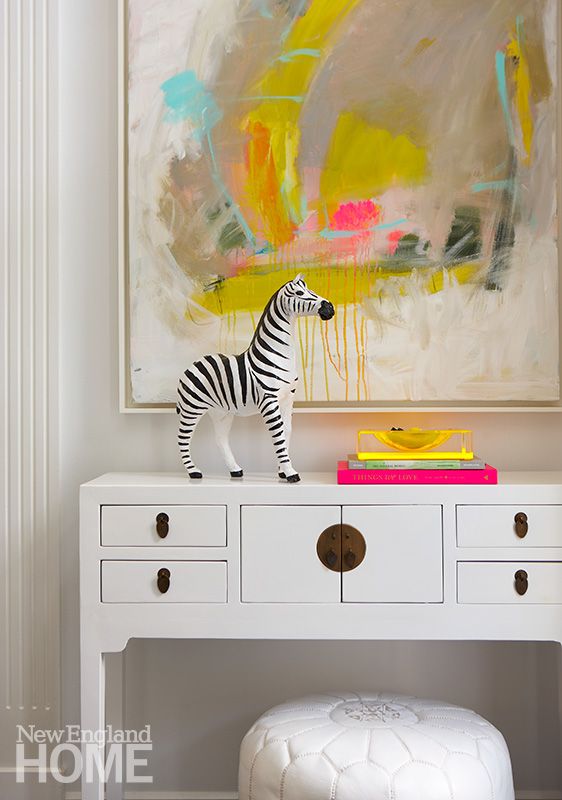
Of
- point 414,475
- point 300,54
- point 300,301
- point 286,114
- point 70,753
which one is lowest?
point 70,753

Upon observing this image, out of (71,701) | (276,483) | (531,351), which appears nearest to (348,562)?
(276,483)

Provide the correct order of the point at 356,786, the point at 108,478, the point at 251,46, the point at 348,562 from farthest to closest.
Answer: the point at 251,46 → the point at 108,478 → the point at 348,562 → the point at 356,786

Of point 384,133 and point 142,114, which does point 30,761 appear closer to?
point 142,114

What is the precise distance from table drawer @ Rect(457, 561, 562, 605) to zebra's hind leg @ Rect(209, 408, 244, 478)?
0.54 meters

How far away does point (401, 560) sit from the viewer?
1.60m

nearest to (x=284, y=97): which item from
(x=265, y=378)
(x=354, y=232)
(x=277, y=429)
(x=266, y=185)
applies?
(x=266, y=185)

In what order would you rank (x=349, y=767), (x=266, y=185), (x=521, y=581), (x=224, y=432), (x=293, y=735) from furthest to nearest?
1. (x=266, y=185)
2. (x=224, y=432)
3. (x=521, y=581)
4. (x=293, y=735)
5. (x=349, y=767)

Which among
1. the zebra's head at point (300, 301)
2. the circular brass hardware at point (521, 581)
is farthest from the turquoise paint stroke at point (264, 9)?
the circular brass hardware at point (521, 581)

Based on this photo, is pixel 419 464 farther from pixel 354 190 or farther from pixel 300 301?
pixel 354 190

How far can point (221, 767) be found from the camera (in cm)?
197

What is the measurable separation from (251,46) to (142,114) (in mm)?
311

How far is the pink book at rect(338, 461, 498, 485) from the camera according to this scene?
1.62m

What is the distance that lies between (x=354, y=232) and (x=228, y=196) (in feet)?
1.05

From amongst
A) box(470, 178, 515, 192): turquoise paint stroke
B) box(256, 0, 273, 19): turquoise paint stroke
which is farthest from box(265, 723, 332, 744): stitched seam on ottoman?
box(256, 0, 273, 19): turquoise paint stroke
